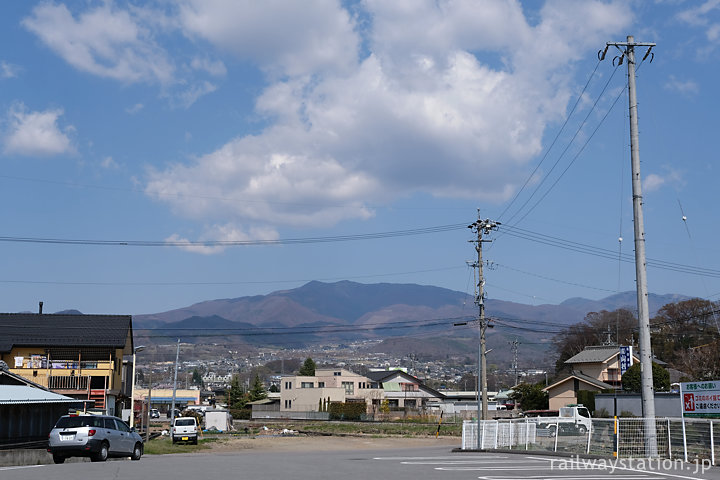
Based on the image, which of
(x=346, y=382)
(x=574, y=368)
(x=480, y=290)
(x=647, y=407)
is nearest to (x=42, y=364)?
(x=480, y=290)

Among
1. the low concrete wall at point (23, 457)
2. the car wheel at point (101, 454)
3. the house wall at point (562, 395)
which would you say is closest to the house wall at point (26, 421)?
the low concrete wall at point (23, 457)

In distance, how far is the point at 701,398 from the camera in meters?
26.3

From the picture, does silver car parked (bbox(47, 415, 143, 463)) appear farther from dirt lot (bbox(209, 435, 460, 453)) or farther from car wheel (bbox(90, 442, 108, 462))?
dirt lot (bbox(209, 435, 460, 453))

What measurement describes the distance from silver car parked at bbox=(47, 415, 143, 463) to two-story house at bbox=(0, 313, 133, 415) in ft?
103

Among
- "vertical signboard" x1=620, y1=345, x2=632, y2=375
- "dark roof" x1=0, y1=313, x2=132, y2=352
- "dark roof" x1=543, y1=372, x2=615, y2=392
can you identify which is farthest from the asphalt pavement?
"dark roof" x1=543, y1=372, x2=615, y2=392

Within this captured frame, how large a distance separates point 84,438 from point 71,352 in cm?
3794

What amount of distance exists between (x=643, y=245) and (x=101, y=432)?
2145 cm

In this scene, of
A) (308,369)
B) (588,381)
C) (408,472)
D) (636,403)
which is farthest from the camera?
(308,369)

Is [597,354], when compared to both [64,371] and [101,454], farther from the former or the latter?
[101,454]

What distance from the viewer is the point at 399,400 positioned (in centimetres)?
12588

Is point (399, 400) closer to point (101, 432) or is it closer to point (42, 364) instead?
point (42, 364)

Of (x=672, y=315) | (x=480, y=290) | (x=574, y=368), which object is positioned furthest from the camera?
(x=672, y=315)

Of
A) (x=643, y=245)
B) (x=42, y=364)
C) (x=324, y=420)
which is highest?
(x=643, y=245)

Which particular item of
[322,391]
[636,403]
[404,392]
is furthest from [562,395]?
[404,392]
